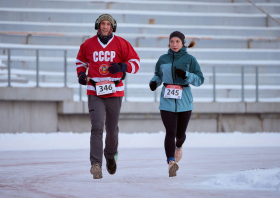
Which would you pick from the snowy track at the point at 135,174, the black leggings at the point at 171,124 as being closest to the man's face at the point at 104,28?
the black leggings at the point at 171,124

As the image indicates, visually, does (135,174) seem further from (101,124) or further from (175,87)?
(175,87)

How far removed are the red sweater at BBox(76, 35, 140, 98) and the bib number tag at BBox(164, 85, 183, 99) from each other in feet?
1.36

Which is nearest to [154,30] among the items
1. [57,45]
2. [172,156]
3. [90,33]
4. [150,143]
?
[90,33]

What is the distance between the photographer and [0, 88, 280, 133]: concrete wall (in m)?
11.8

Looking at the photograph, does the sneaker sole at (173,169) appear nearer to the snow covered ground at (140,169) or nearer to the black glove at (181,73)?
the snow covered ground at (140,169)

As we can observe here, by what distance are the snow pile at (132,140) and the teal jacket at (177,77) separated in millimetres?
4231

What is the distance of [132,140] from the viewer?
10852mm

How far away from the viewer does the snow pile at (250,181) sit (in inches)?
175

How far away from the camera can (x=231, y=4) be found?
18859 millimetres

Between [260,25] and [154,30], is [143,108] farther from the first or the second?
[260,25]

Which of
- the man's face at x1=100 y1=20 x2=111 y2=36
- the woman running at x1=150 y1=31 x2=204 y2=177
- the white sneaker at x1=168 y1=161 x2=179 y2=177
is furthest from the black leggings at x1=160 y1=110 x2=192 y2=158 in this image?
the man's face at x1=100 y1=20 x2=111 y2=36

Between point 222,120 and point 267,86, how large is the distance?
170 centimetres

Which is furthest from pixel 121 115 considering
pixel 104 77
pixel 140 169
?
pixel 104 77

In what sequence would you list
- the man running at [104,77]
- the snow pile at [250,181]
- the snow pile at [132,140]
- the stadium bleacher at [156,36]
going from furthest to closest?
the stadium bleacher at [156,36] < the snow pile at [132,140] < the man running at [104,77] < the snow pile at [250,181]
